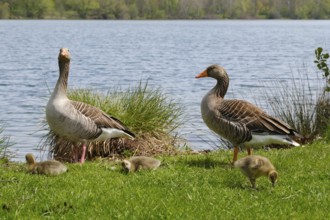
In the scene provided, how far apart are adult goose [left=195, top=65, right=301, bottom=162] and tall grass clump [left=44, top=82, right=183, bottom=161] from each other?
300 centimetres

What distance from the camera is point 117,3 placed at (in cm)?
13312

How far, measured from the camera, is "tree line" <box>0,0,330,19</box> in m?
132

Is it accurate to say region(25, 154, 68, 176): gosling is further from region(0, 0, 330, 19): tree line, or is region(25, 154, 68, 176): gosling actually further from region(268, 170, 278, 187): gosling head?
region(0, 0, 330, 19): tree line

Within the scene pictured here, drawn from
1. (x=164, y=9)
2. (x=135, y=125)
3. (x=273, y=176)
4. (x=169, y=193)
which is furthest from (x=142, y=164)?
(x=164, y=9)

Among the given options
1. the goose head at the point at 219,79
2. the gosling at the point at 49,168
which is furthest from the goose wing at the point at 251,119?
the gosling at the point at 49,168

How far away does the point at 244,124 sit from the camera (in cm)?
1065

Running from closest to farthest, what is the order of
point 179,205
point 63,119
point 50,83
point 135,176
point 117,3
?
point 179,205, point 135,176, point 63,119, point 50,83, point 117,3

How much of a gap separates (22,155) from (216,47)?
47970 millimetres

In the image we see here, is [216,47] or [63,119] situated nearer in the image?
[63,119]

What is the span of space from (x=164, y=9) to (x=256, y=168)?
14141 cm

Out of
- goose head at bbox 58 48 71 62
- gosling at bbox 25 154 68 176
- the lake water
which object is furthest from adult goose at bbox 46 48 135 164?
the lake water

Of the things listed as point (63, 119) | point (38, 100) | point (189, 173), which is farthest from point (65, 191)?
point (38, 100)

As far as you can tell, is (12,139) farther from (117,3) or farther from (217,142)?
(117,3)

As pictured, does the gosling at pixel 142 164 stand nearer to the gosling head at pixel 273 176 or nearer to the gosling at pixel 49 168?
the gosling at pixel 49 168
